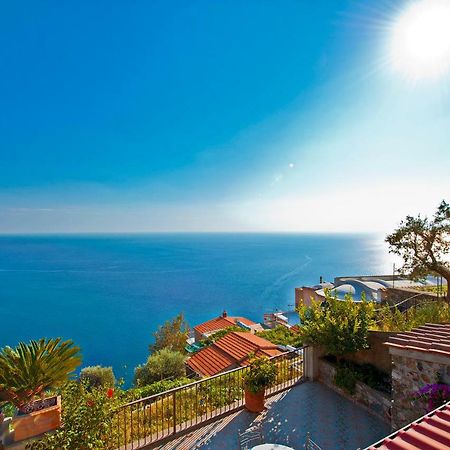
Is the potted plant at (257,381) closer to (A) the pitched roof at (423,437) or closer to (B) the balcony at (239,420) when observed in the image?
(B) the balcony at (239,420)

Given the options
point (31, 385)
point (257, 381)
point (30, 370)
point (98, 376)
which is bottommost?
point (98, 376)

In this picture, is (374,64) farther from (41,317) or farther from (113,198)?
(113,198)

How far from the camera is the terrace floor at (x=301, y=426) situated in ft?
17.7

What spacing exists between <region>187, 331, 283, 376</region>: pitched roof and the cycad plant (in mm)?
6854

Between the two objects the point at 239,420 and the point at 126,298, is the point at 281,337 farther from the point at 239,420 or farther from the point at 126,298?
the point at 126,298

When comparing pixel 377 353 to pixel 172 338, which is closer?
pixel 377 353

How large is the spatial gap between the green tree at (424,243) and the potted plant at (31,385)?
11374 millimetres

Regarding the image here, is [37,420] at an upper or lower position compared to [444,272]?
lower

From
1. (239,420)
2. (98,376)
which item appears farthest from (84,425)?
(98,376)

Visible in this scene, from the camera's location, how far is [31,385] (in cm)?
463

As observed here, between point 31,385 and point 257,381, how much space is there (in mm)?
4309

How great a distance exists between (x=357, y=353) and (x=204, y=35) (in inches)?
556

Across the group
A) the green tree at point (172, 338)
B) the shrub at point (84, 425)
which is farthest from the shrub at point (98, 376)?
the shrub at point (84, 425)

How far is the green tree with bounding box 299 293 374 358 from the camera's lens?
22.2 ft
